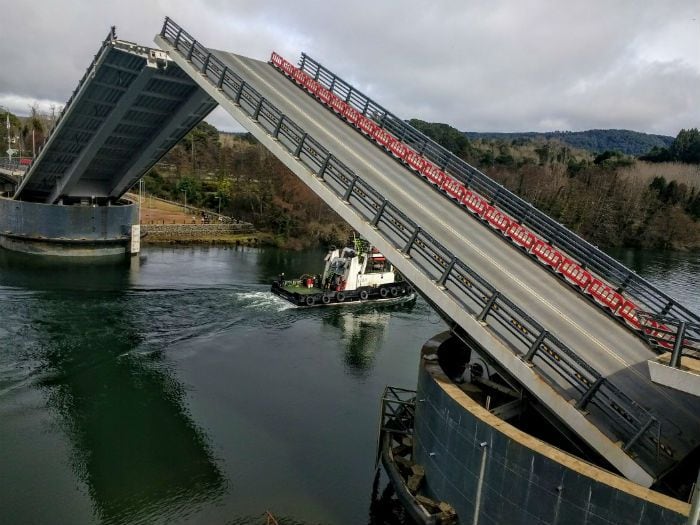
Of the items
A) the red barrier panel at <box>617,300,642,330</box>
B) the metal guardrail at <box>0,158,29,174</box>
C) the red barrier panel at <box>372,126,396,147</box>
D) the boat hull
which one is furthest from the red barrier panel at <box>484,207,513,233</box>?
the metal guardrail at <box>0,158,29,174</box>

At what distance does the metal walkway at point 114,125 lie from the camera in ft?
82.2

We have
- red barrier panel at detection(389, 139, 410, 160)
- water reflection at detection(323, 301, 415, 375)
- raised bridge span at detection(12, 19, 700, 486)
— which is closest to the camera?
raised bridge span at detection(12, 19, 700, 486)

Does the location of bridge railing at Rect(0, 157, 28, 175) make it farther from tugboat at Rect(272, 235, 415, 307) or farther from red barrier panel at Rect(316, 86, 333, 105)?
red barrier panel at Rect(316, 86, 333, 105)

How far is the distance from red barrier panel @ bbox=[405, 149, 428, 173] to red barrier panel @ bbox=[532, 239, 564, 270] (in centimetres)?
563

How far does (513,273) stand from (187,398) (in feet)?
37.4

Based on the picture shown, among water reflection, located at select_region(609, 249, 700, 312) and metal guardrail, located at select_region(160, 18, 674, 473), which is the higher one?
metal guardrail, located at select_region(160, 18, 674, 473)

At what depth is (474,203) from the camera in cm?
1666

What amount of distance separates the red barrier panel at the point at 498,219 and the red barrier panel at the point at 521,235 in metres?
0.16

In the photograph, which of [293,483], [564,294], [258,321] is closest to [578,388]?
[564,294]

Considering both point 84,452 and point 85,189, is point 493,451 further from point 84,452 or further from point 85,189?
point 85,189

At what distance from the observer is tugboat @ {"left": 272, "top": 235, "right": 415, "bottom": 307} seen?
3118cm

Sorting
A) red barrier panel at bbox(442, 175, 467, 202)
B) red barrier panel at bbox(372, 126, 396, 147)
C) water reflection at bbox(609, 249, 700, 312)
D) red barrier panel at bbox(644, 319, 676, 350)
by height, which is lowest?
water reflection at bbox(609, 249, 700, 312)

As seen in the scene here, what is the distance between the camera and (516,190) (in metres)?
74.8

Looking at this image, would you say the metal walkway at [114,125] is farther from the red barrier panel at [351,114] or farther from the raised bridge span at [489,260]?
the red barrier panel at [351,114]
